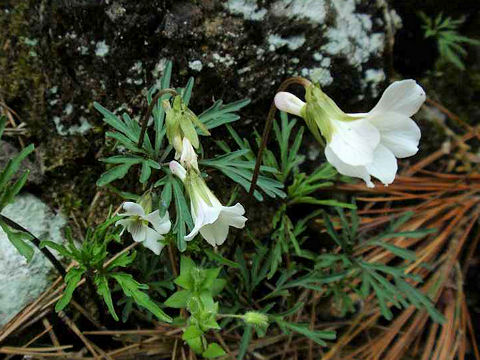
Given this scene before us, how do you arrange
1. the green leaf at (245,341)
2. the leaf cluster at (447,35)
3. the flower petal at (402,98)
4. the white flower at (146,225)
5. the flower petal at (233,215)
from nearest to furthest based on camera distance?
the flower petal at (402,98) < the flower petal at (233,215) < the white flower at (146,225) < the green leaf at (245,341) < the leaf cluster at (447,35)

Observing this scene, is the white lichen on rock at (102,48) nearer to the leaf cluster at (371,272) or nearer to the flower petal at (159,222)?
the flower petal at (159,222)

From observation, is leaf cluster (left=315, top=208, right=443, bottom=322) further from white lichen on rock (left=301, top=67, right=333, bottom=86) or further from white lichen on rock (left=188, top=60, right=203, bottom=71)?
white lichen on rock (left=188, top=60, right=203, bottom=71)

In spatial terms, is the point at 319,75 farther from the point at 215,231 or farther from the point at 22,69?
the point at 22,69

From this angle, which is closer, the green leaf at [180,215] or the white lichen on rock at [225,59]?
the green leaf at [180,215]

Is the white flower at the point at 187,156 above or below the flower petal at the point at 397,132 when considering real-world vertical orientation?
below

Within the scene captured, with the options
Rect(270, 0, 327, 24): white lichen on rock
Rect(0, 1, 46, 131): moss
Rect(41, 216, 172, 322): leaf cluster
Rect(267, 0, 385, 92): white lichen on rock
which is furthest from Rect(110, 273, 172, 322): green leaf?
Rect(270, 0, 327, 24): white lichen on rock

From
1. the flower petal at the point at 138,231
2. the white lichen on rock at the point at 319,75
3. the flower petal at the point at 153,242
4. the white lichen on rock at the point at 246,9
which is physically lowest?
the flower petal at the point at 153,242

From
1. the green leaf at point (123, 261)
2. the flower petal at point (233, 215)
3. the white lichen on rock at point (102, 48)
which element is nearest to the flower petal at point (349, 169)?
the flower petal at point (233, 215)

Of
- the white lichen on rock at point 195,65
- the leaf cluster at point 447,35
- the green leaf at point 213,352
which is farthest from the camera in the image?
the leaf cluster at point 447,35

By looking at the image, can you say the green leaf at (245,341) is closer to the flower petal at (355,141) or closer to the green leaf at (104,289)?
the green leaf at (104,289)

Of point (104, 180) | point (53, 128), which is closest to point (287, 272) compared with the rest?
point (104, 180)
